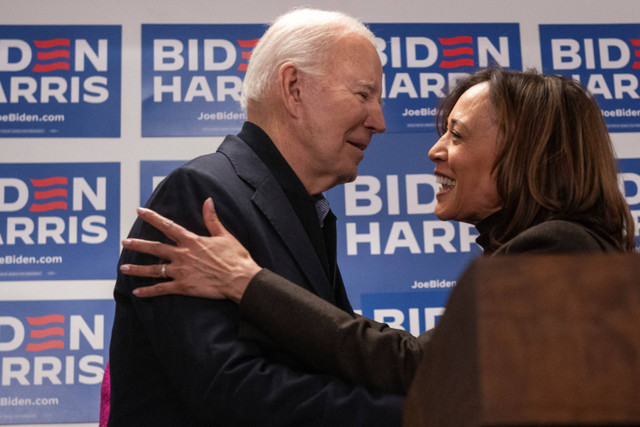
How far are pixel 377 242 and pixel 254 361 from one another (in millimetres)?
1888

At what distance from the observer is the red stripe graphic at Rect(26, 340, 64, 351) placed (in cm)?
298

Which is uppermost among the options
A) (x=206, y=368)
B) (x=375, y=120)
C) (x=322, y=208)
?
(x=375, y=120)

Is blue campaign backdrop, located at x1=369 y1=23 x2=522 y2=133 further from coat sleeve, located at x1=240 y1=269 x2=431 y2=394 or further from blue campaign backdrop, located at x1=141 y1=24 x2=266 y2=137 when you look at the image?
coat sleeve, located at x1=240 y1=269 x2=431 y2=394

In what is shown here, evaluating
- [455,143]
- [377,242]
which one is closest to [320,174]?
[455,143]

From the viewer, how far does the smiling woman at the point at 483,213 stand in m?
1.34

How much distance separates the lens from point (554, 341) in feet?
1.40

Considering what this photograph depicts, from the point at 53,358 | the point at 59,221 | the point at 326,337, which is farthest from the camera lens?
the point at 59,221

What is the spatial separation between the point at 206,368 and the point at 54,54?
7.79ft

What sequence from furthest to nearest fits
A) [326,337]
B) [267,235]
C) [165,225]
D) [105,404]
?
[105,404] → [267,235] → [165,225] → [326,337]

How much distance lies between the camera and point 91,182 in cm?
314

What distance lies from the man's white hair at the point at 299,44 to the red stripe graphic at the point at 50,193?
1.51 m

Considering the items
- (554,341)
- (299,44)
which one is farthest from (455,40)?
(554,341)

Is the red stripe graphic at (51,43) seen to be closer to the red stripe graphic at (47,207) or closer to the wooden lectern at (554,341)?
the red stripe graphic at (47,207)

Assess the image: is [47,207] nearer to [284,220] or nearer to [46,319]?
[46,319]
